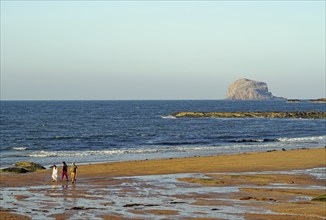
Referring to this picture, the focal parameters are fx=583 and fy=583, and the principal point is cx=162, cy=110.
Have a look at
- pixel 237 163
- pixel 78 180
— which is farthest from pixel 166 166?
pixel 78 180

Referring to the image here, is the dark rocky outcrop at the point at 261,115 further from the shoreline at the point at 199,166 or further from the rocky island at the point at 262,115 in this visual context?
the shoreline at the point at 199,166

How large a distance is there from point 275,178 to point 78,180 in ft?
35.4

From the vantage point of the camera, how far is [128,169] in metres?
37.1

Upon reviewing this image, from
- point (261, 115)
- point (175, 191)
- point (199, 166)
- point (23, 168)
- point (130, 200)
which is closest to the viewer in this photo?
point (130, 200)

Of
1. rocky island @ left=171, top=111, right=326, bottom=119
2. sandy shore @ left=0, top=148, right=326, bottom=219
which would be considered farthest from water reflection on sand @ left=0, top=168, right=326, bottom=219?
rocky island @ left=171, top=111, right=326, bottom=119

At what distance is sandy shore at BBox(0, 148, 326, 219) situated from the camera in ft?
69.6

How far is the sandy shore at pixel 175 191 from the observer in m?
21.2

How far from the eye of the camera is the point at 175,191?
88.8 ft

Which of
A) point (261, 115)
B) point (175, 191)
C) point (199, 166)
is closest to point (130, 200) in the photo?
point (175, 191)

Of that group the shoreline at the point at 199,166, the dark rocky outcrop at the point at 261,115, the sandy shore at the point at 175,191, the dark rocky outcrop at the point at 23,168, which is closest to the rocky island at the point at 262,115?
the dark rocky outcrop at the point at 261,115

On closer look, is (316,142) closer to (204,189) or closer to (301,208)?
(204,189)

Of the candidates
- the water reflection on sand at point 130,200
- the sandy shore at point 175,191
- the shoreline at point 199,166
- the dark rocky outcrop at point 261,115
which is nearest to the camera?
the water reflection on sand at point 130,200

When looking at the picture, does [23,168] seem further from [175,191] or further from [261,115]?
[261,115]

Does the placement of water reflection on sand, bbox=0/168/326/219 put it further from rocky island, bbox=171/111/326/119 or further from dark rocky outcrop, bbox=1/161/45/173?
rocky island, bbox=171/111/326/119
